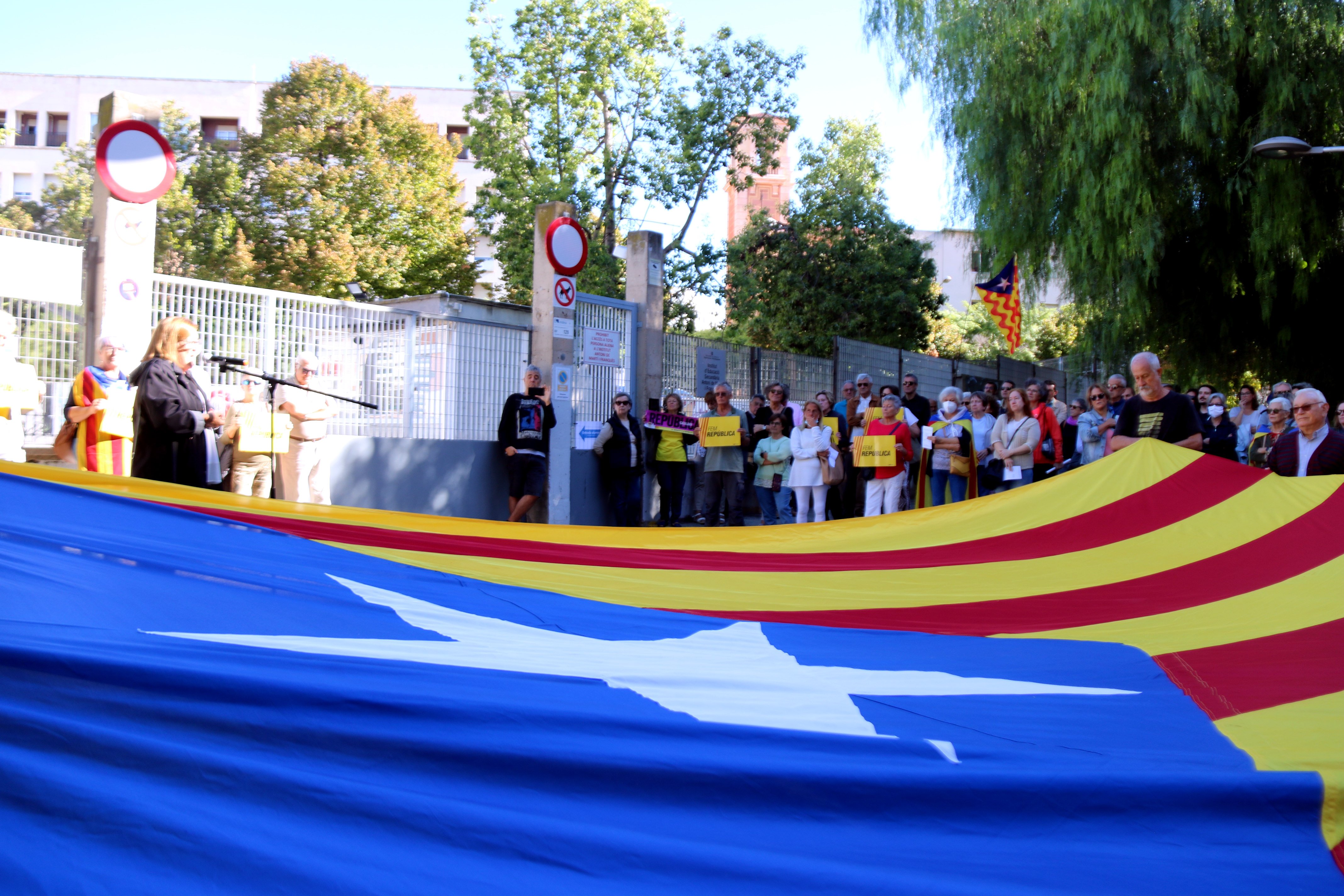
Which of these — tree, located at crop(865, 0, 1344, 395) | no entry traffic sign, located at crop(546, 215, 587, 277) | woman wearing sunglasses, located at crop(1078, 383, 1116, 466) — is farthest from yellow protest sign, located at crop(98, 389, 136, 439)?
tree, located at crop(865, 0, 1344, 395)

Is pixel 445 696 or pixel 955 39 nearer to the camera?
pixel 445 696

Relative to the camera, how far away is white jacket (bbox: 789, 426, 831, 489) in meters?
11.4

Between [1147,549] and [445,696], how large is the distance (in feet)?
13.2

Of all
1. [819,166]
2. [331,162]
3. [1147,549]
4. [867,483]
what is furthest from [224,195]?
[1147,549]

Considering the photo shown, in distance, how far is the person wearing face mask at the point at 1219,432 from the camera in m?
11.6

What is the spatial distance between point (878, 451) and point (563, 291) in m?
3.63

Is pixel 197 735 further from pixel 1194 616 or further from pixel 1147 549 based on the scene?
pixel 1147 549

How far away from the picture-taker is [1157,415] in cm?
678

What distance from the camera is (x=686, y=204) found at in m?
34.5

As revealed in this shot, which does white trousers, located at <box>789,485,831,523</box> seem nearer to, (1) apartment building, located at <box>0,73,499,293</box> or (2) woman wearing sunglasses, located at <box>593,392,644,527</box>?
(2) woman wearing sunglasses, located at <box>593,392,644,527</box>

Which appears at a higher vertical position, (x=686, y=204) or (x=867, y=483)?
(x=686, y=204)

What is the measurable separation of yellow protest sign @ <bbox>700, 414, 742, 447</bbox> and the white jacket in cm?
105

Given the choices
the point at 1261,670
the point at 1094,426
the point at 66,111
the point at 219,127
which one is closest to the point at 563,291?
the point at 1094,426

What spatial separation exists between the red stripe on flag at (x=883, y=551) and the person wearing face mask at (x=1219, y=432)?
625 centimetres
